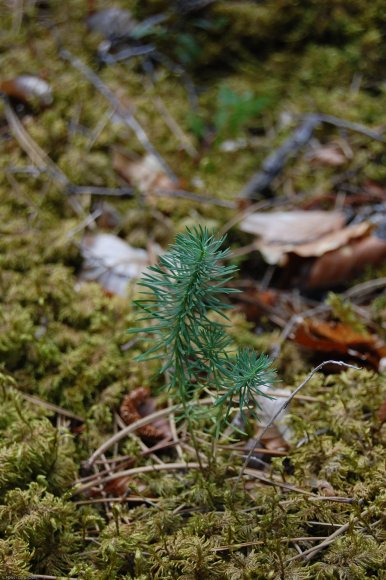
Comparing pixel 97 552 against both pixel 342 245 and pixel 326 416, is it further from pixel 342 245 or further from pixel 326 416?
pixel 342 245

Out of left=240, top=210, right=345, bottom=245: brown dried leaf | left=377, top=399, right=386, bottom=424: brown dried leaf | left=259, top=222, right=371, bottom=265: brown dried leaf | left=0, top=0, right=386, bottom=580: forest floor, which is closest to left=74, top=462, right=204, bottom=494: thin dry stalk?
left=0, top=0, right=386, bottom=580: forest floor

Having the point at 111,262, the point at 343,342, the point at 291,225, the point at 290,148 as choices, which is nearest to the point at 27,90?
the point at 111,262

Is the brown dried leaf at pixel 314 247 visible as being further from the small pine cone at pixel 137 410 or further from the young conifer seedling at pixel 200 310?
the young conifer seedling at pixel 200 310

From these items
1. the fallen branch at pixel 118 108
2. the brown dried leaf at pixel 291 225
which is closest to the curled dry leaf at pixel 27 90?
the fallen branch at pixel 118 108

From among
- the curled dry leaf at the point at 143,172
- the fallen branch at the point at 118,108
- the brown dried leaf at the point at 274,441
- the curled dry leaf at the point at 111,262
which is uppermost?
the fallen branch at the point at 118,108

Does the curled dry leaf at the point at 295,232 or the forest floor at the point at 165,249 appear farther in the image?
the curled dry leaf at the point at 295,232

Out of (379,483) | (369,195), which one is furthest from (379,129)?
(379,483)

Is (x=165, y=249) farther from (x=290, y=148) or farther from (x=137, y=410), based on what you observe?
(x=290, y=148)
